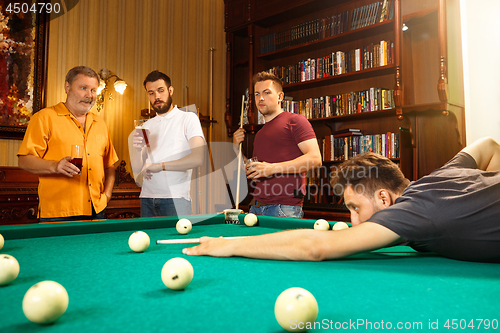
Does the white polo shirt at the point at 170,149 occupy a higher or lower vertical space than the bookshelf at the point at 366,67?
lower

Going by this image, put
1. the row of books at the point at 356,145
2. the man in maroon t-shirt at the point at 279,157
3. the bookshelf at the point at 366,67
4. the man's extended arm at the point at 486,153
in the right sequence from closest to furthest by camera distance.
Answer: the man's extended arm at the point at 486,153, the man in maroon t-shirt at the point at 279,157, the bookshelf at the point at 366,67, the row of books at the point at 356,145

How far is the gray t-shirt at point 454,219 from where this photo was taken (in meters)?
1.11

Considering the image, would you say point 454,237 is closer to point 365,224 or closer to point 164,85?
point 365,224

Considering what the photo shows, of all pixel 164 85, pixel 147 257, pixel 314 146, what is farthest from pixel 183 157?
pixel 147 257

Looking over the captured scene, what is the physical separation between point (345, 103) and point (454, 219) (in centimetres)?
285

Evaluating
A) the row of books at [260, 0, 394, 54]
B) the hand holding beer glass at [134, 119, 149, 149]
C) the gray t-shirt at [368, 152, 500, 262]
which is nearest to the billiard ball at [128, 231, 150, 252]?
the gray t-shirt at [368, 152, 500, 262]

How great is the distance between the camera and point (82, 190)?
96.6 inches

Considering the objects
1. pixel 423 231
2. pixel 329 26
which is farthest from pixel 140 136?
pixel 329 26

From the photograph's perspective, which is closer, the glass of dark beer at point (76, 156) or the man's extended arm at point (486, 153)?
the man's extended arm at point (486, 153)

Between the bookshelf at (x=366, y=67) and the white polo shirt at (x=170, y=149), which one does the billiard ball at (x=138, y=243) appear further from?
the bookshelf at (x=366, y=67)

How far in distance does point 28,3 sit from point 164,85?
1.87 meters

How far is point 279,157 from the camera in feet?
8.54

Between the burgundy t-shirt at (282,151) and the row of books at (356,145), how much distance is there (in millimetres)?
1277

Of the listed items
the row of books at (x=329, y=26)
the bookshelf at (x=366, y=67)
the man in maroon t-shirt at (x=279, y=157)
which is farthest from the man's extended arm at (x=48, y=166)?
the row of books at (x=329, y=26)
